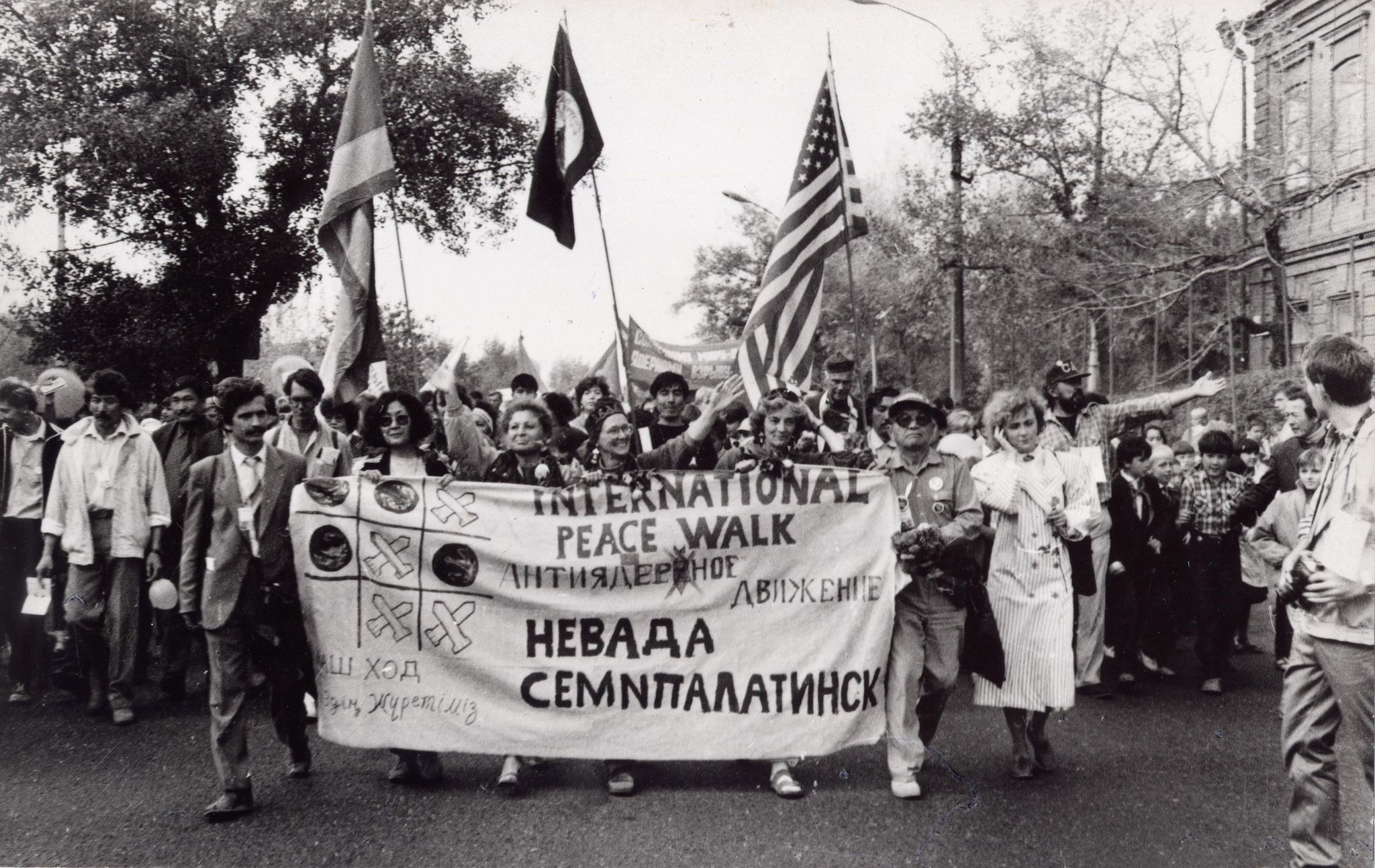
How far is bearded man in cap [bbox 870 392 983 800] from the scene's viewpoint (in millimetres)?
4941

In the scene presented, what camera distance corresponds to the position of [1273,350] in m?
16.6

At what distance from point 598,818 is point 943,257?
72.8 feet

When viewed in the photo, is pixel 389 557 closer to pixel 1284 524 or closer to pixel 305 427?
pixel 305 427

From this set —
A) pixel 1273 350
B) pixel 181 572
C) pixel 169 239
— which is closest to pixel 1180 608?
pixel 181 572

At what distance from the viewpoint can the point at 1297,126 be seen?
14820 millimetres

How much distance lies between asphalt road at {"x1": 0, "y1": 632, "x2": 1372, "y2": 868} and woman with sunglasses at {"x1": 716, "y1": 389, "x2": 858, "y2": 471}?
4.66ft

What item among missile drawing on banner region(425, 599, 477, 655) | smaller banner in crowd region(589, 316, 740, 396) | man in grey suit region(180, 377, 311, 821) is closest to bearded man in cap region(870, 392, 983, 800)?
missile drawing on banner region(425, 599, 477, 655)

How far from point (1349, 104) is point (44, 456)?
45.8 ft

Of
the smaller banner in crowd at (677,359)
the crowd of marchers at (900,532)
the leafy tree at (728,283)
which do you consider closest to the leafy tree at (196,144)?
the smaller banner in crowd at (677,359)

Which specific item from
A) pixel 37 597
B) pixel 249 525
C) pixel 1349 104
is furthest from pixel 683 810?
pixel 1349 104

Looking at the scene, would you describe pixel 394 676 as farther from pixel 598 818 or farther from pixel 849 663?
pixel 849 663

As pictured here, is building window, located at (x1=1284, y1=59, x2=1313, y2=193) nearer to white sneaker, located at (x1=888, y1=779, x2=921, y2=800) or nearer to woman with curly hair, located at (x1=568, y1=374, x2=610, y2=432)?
woman with curly hair, located at (x1=568, y1=374, x2=610, y2=432)

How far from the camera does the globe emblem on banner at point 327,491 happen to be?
5.20 metres

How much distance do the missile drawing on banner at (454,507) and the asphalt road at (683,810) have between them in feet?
3.82
